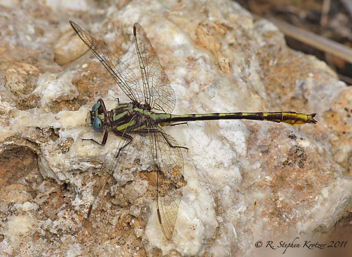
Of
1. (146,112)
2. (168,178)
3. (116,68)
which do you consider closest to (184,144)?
(168,178)

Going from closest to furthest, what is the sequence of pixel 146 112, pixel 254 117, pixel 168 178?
pixel 168 178, pixel 254 117, pixel 146 112

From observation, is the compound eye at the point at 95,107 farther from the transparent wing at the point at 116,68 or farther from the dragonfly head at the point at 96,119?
the transparent wing at the point at 116,68

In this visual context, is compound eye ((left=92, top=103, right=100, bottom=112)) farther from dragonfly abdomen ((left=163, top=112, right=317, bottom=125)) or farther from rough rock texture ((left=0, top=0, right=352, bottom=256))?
dragonfly abdomen ((left=163, top=112, right=317, bottom=125))

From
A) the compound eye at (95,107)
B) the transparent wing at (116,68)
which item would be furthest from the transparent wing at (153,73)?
the compound eye at (95,107)

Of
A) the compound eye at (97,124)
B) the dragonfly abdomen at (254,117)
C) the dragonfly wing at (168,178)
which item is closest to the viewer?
the dragonfly wing at (168,178)

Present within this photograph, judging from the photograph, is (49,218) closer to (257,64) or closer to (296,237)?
(296,237)

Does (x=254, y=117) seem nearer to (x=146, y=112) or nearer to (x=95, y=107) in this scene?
(x=146, y=112)

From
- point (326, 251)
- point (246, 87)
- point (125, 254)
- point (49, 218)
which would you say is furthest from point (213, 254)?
point (246, 87)
